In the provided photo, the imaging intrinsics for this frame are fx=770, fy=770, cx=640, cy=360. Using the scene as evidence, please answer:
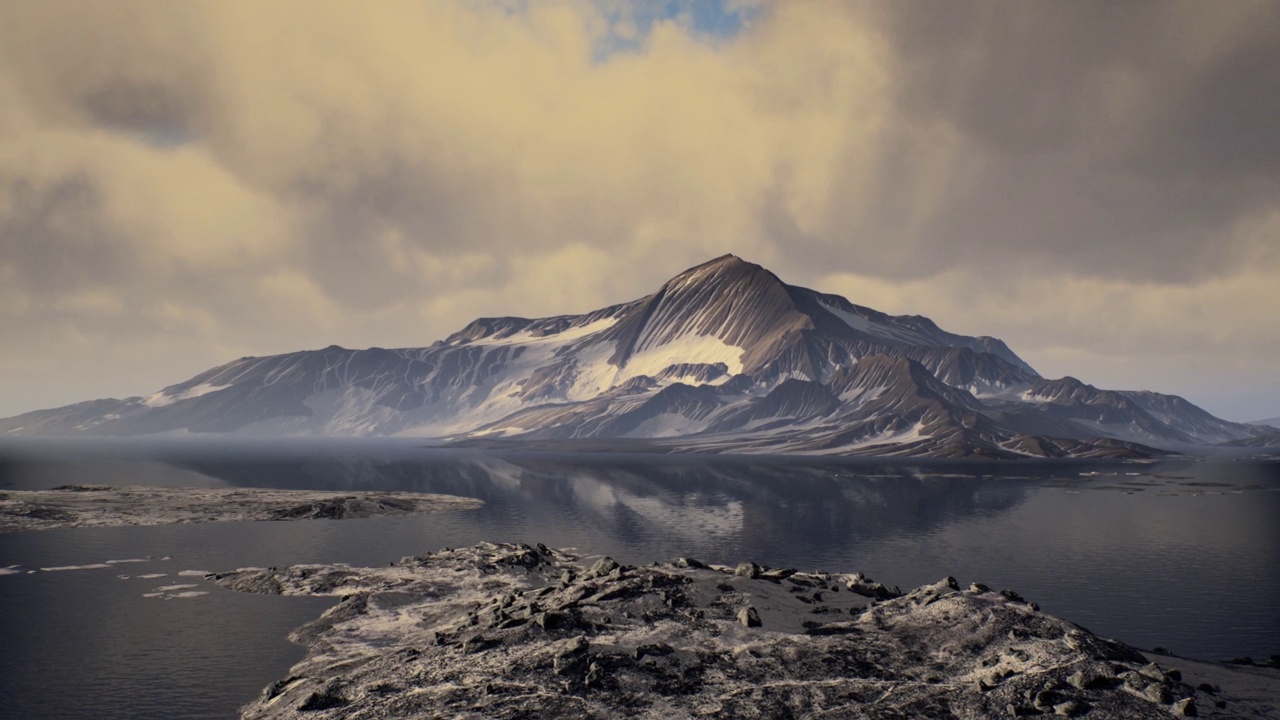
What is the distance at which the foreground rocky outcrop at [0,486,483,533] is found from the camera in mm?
141000

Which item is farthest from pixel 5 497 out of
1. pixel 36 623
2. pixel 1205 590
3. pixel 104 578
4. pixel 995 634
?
pixel 1205 590

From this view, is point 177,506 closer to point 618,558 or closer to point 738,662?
point 618,558

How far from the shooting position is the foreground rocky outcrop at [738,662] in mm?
45875

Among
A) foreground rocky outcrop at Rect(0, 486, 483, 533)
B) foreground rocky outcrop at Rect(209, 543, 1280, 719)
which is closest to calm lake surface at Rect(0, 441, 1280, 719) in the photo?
foreground rocky outcrop at Rect(0, 486, 483, 533)

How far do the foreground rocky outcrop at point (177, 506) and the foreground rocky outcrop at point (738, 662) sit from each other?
99064 millimetres

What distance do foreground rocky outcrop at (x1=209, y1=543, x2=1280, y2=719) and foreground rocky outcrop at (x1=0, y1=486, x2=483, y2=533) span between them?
9906 cm

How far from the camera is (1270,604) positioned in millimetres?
83125

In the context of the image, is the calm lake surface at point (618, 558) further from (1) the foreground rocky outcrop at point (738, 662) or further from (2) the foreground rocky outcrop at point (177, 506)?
(1) the foreground rocky outcrop at point (738, 662)

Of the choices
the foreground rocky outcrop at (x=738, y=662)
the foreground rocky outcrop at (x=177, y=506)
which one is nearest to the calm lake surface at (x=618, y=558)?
the foreground rocky outcrop at (x=177, y=506)

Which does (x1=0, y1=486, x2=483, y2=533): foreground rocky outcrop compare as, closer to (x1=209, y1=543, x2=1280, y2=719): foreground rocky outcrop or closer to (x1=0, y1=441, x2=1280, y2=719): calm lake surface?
(x1=0, y1=441, x2=1280, y2=719): calm lake surface

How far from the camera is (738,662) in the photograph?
168ft

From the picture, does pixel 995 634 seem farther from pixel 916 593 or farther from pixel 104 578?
pixel 104 578

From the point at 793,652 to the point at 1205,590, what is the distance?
67.4 meters

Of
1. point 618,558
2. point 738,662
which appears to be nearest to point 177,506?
point 618,558
